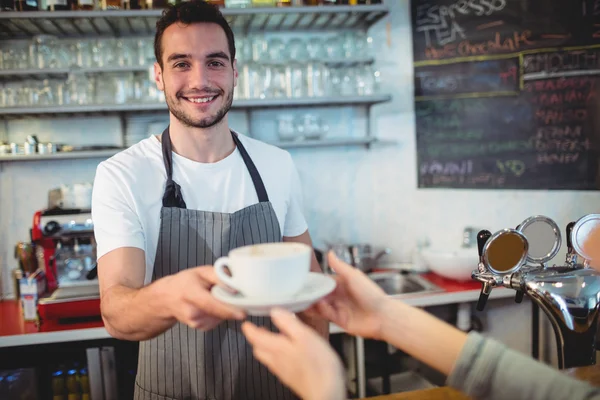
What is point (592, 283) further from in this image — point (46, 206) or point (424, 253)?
point (46, 206)

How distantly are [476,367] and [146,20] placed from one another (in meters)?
2.43

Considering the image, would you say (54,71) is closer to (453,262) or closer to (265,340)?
(453,262)

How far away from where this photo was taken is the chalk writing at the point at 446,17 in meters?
2.66

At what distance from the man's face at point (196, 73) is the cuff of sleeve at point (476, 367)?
3.58ft

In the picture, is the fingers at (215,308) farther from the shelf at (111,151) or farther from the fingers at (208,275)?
the shelf at (111,151)

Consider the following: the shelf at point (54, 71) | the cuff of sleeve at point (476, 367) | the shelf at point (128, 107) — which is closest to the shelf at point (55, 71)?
the shelf at point (54, 71)

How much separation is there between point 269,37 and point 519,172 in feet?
5.10

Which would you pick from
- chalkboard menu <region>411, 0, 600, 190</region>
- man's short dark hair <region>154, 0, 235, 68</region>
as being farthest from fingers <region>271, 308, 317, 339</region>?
chalkboard menu <region>411, 0, 600, 190</region>

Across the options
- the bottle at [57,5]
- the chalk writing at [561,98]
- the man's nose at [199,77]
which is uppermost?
the bottle at [57,5]

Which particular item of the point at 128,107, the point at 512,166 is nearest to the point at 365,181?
the point at 512,166

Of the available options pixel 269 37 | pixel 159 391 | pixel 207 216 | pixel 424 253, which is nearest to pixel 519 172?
pixel 424 253

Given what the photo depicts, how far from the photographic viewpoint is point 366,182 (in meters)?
3.17

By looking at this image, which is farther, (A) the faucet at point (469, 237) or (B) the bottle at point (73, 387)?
(A) the faucet at point (469, 237)

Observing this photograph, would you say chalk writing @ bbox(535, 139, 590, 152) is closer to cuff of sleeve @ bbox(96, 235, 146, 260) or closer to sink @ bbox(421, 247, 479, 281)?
sink @ bbox(421, 247, 479, 281)
